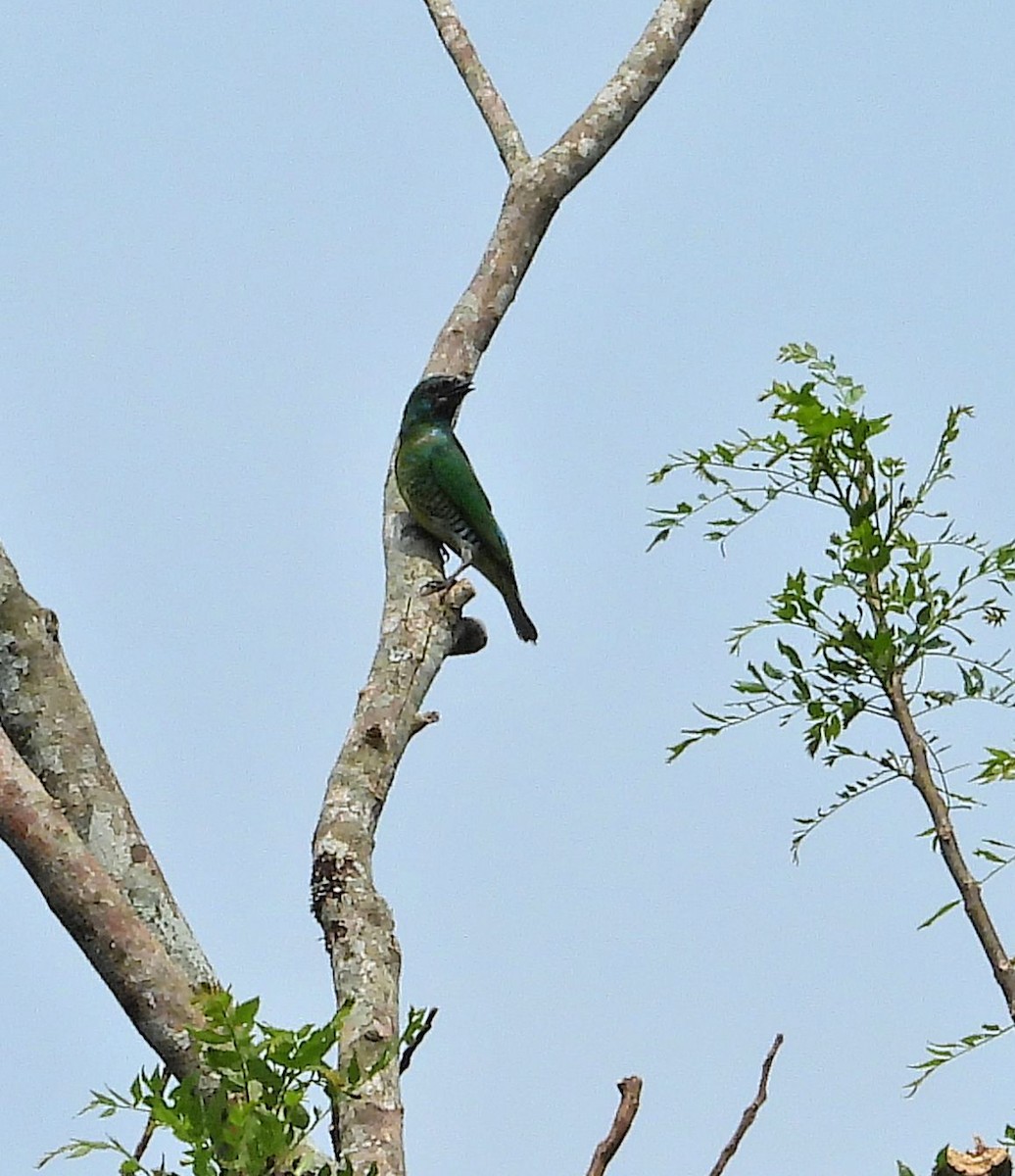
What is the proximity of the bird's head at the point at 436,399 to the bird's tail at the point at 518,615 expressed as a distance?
0.99m

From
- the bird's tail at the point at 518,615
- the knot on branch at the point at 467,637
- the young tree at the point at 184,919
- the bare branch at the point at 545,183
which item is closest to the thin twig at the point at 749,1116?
the young tree at the point at 184,919

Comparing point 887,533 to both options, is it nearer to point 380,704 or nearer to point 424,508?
point 380,704

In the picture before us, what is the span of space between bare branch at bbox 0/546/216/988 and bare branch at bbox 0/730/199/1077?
0.77 ft

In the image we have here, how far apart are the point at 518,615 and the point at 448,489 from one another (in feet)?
3.32

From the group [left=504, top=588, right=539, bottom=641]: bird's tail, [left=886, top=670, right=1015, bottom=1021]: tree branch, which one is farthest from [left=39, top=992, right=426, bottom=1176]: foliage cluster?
[left=504, top=588, right=539, bottom=641]: bird's tail

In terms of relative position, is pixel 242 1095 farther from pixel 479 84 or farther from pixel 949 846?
pixel 479 84

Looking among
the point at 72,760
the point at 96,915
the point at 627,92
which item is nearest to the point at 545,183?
the point at 627,92

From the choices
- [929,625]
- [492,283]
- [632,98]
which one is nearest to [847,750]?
[929,625]

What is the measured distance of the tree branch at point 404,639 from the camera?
2.35 meters

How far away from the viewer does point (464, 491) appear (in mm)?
5008

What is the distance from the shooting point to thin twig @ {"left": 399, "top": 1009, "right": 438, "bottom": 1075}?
2.12m

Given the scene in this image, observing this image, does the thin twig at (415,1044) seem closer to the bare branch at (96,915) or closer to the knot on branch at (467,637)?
the bare branch at (96,915)

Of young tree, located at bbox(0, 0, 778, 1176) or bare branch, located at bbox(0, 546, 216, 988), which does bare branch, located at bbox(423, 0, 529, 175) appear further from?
bare branch, located at bbox(0, 546, 216, 988)

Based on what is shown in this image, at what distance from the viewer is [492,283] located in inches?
152
